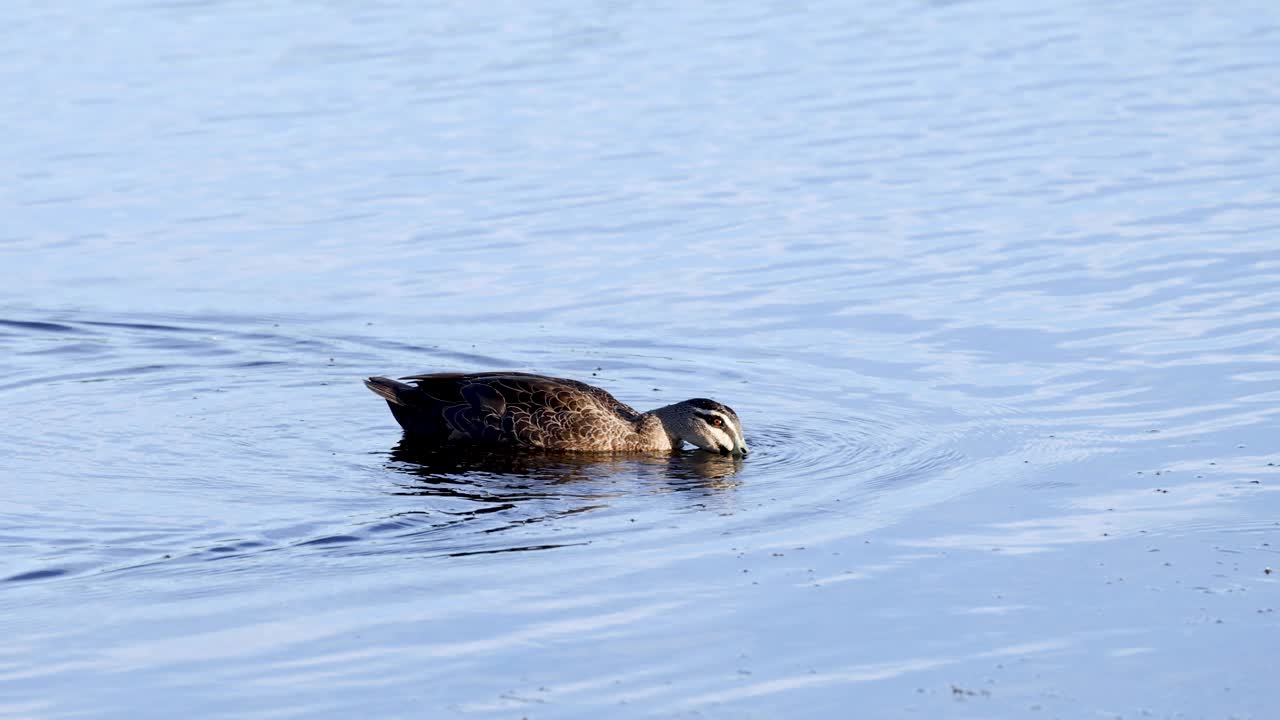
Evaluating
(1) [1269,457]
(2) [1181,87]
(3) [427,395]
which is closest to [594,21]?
(2) [1181,87]

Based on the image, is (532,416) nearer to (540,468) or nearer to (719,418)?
(540,468)

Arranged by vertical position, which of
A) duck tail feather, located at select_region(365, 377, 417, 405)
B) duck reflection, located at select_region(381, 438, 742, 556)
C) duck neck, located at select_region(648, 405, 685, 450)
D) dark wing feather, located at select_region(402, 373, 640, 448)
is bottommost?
duck reflection, located at select_region(381, 438, 742, 556)

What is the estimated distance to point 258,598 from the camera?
10.8m

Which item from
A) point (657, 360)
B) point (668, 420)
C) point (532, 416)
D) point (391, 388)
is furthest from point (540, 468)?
point (657, 360)

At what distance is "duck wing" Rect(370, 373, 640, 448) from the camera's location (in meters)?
14.9

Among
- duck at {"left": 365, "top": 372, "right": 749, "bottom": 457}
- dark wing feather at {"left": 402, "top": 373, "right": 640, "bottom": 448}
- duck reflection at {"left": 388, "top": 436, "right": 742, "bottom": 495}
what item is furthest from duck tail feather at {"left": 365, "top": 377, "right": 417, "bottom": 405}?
duck reflection at {"left": 388, "top": 436, "right": 742, "bottom": 495}

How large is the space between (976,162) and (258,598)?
15.3m

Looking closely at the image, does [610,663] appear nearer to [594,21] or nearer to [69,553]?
[69,553]

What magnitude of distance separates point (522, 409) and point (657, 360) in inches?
94.5

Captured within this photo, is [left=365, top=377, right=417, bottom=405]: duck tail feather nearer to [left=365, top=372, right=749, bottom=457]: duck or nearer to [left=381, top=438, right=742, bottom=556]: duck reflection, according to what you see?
[left=365, top=372, right=749, bottom=457]: duck

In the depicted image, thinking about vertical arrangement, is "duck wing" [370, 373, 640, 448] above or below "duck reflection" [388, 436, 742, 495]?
above

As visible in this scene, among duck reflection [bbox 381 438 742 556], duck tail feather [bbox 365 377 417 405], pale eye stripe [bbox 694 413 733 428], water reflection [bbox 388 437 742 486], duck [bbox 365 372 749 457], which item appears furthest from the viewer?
duck tail feather [bbox 365 377 417 405]

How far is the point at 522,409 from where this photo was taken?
14992 millimetres

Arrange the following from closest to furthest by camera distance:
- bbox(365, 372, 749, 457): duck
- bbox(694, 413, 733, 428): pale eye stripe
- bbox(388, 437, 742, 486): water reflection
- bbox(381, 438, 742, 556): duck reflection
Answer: bbox(381, 438, 742, 556): duck reflection < bbox(388, 437, 742, 486): water reflection < bbox(694, 413, 733, 428): pale eye stripe < bbox(365, 372, 749, 457): duck
